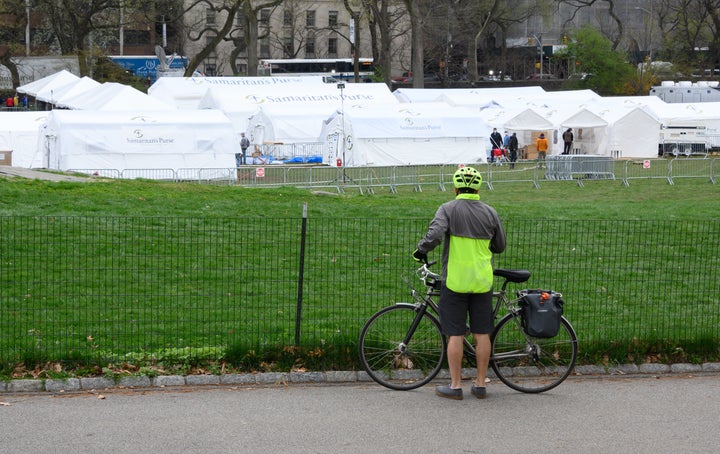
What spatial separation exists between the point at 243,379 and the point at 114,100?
126 feet

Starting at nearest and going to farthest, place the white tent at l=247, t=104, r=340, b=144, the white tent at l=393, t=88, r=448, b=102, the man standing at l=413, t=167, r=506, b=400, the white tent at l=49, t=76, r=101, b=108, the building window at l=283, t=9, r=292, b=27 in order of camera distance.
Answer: the man standing at l=413, t=167, r=506, b=400, the white tent at l=247, t=104, r=340, b=144, the white tent at l=49, t=76, r=101, b=108, the white tent at l=393, t=88, r=448, b=102, the building window at l=283, t=9, r=292, b=27

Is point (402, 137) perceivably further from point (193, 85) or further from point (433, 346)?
point (433, 346)

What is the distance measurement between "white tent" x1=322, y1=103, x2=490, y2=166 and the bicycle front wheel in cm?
3146

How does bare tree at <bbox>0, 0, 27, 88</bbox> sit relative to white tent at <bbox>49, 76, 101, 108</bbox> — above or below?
above

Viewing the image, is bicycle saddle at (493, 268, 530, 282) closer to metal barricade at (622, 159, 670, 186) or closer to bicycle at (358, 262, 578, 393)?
bicycle at (358, 262, 578, 393)

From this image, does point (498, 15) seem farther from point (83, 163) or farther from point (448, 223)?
point (448, 223)

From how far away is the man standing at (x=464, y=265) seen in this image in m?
7.33

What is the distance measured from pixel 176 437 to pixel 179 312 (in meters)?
2.51

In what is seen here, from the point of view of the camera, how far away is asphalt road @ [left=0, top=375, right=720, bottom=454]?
21.3 feet

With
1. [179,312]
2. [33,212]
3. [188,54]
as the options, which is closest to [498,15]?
[188,54]

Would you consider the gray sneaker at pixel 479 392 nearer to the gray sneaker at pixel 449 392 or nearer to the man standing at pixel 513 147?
the gray sneaker at pixel 449 392

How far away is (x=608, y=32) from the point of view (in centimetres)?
8975

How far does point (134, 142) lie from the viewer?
35156 mm

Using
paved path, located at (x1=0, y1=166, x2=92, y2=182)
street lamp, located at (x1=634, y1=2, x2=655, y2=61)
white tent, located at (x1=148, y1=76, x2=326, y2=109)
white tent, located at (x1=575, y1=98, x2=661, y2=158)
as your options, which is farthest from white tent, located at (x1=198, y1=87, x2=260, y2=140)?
street lamp, located at (x1=634, y1=2, x2=655, y2=61)
